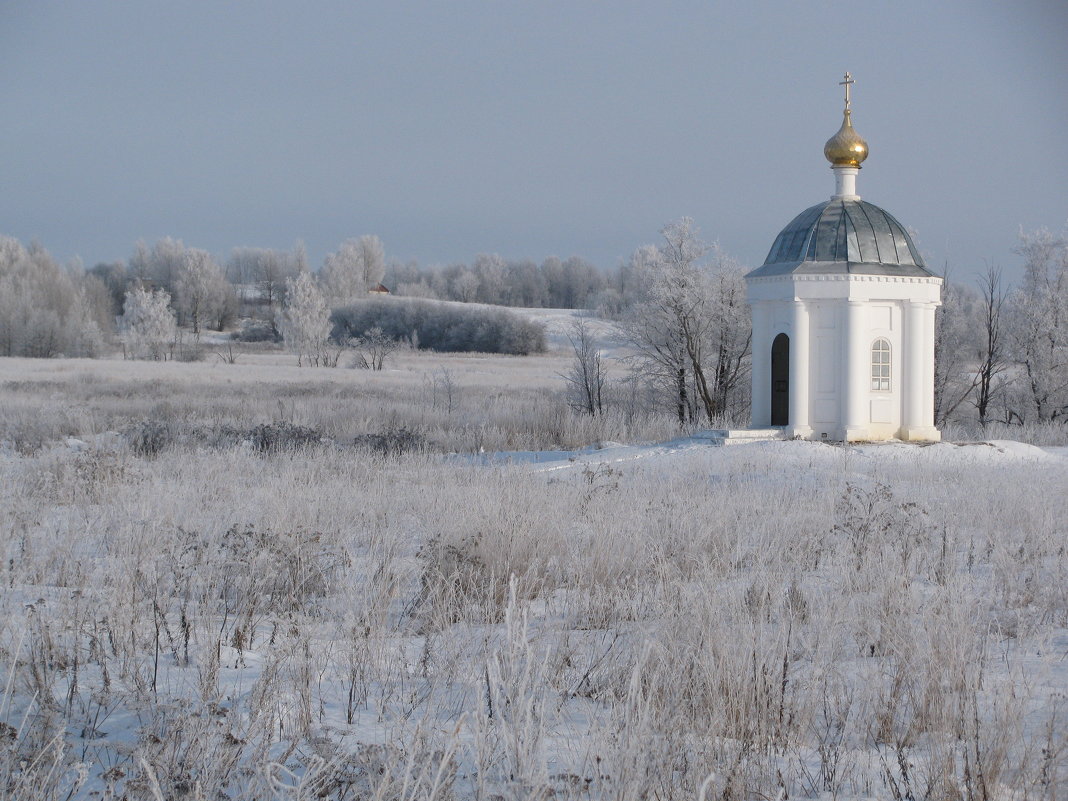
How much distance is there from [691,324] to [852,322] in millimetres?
8916

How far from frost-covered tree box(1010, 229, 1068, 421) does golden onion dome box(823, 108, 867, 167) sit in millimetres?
13955

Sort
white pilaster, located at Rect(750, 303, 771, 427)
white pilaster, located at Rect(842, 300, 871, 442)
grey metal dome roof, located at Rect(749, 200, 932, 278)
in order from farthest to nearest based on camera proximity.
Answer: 1. white pilaster, located at Rect(750, 303, 771, 427)
2. grey metal dome roof, located at Rect(749, 200, 932, 278)
3. white pilaster, located at Rect(842, 300, 871, 442)

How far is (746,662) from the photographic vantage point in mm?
3760

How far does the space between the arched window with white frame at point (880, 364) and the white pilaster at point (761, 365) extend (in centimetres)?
171

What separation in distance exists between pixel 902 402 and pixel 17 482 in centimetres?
1287

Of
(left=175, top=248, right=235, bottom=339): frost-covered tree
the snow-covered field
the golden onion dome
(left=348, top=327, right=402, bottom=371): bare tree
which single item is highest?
(left=175, top=248, right=235, bottom=339): frost-covered tree

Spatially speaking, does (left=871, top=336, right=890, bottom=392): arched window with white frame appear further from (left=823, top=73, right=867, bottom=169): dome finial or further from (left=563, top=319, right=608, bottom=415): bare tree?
(left=563, top=319, right=608, bottom=415): bare tree

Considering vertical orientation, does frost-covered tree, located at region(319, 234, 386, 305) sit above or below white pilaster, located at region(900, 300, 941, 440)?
above

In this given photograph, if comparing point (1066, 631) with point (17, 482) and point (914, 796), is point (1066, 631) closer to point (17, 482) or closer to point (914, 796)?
point (914, 796)

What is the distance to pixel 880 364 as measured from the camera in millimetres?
16047

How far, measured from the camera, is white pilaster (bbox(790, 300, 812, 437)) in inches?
623

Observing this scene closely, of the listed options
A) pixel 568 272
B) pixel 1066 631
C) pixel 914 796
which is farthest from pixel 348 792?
pixel 568 272

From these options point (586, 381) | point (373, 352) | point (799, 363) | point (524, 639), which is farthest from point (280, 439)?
point (373, 352)

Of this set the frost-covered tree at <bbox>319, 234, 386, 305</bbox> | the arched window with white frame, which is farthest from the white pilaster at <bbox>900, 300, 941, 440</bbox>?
the frost-covered tree at <bbox>319, 234, 386, 305</bbox>
